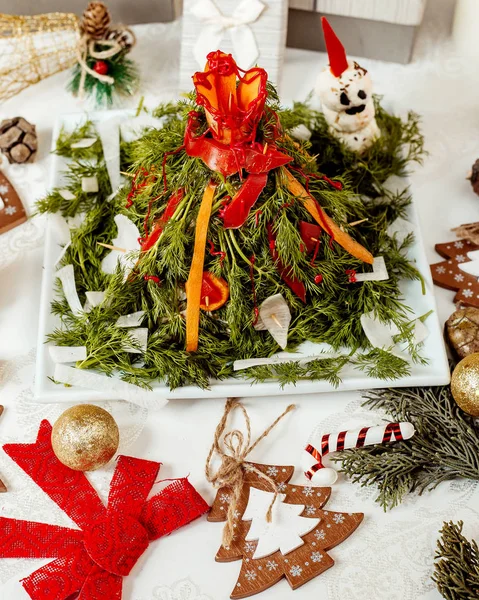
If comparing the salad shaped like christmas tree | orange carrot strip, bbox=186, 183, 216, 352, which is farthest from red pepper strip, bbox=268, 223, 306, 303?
orange carrot strip, bbox=186, 183, 216, 352

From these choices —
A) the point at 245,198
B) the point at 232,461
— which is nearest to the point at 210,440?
the point at 232,461

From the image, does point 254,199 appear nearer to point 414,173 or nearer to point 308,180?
point 308,180

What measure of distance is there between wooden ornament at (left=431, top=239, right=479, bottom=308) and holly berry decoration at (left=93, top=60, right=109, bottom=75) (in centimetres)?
80

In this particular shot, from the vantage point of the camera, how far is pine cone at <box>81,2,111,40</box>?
65.4 inches

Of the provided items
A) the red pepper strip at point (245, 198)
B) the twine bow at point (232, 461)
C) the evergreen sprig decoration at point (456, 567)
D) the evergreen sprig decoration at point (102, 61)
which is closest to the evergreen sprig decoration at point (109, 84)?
the evergreen sprig decoration at point (102, 61)

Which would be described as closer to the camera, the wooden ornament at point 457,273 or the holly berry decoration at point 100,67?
the wooden ornament at point 457,273

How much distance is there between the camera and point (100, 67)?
5.60 ft

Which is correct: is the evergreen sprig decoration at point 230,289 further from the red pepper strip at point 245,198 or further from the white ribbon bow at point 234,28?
the white ribbon bow at point 234,28

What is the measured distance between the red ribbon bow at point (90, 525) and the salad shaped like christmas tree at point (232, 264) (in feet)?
0.51

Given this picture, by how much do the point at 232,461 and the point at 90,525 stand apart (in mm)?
229

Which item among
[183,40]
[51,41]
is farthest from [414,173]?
[51,41]

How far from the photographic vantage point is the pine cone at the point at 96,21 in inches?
65.4

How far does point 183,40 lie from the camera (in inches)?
66.7

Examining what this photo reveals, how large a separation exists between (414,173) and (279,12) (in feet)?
1.43
